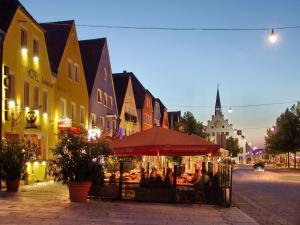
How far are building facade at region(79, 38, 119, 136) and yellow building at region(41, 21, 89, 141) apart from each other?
2.41 m

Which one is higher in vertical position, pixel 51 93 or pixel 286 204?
pixel 51 93

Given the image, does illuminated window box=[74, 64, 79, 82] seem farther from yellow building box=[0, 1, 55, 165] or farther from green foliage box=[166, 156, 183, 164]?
green foliage box=[166, 156, 183, 164]

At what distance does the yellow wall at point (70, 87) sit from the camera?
30.1m

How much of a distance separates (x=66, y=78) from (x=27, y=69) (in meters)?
6.69

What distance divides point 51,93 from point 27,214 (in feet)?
57.4

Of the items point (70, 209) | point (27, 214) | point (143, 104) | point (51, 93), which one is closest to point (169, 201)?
point (70, 209)

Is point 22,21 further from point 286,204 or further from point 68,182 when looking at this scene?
point 286,204

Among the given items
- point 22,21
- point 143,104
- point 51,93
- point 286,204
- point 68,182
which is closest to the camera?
point 68,182

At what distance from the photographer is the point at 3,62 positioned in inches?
875

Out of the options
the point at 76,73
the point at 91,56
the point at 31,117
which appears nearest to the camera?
the point at 31,117

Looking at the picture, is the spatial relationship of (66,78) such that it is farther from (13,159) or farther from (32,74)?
(13,159)

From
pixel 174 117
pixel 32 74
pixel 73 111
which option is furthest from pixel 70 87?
pixel 174 117

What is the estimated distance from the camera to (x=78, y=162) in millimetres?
15547

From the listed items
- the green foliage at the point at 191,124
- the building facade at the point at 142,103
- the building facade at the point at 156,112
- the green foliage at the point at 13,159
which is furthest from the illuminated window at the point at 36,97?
the building facade at the point at 156,112
